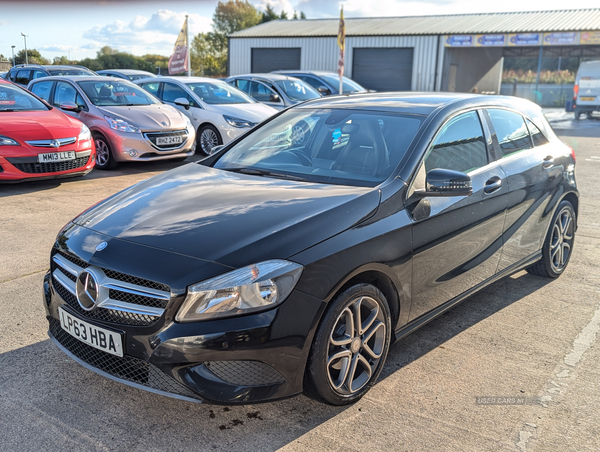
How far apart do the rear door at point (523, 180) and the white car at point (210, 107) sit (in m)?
6.88

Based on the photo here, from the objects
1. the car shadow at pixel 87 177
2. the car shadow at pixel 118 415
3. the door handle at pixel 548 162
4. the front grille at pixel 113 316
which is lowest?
the car shadow at pixel 87 177

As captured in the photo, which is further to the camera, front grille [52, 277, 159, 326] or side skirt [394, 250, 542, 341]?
side skirt [394, 250, 542, 341]

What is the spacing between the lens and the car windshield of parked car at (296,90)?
44.7 ft

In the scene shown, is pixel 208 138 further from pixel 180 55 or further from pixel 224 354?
pixel 180 55

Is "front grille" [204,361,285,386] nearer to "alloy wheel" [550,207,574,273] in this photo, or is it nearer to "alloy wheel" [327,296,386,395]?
"alloy wheel" [327,296,386,395]

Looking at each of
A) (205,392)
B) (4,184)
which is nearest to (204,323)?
(205,392)

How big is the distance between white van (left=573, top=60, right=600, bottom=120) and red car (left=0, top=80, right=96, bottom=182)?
21.6 metres

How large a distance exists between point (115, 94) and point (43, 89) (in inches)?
61.6

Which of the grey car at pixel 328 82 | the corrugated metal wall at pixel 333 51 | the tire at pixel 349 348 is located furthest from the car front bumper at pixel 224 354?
the corrugated metal wall at pixel 333 51

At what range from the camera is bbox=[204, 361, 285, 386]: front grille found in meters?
2.47

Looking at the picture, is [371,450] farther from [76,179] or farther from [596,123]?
[596,123]

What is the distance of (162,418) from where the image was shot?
2787 millimetres

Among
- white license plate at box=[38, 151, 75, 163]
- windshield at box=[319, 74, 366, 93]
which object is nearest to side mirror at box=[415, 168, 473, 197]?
white license plate at box=[38, 151, 75, 163]

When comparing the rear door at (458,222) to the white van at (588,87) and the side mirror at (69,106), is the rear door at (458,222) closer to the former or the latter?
the side mirror at (69,106)
